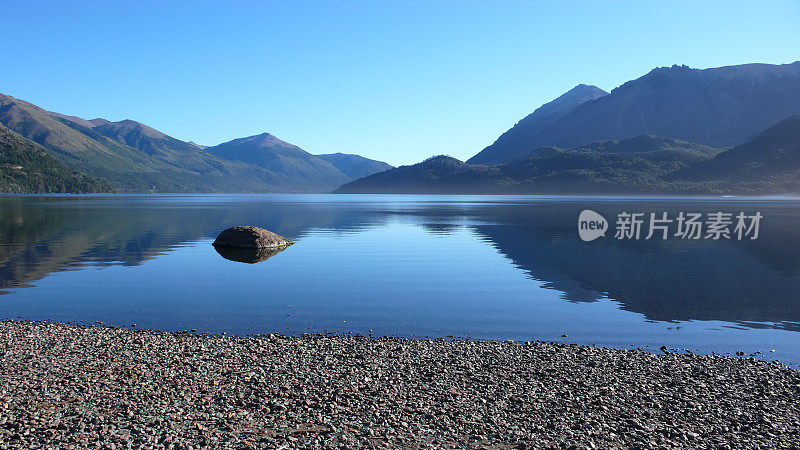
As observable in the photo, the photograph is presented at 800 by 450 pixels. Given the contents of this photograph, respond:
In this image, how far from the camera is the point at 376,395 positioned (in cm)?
1323

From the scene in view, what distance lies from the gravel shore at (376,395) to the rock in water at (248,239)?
31.4 meters

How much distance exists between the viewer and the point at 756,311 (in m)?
24.4

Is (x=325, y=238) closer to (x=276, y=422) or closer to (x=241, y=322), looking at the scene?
(x=241, y=322)

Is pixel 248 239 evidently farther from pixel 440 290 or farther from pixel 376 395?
pixel 376 395

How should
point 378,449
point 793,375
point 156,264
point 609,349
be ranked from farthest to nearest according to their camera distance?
point 156,264 < point 609,349 < point 793,375 < point 378,449

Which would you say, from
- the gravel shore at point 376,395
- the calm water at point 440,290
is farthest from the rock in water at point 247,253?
the gravel shore at point 376,395

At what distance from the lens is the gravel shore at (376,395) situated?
10.9 metres

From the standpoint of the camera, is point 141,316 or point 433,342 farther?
point 141,316

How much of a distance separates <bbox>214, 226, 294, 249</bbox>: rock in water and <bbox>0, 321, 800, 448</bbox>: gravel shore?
31429 millimetres

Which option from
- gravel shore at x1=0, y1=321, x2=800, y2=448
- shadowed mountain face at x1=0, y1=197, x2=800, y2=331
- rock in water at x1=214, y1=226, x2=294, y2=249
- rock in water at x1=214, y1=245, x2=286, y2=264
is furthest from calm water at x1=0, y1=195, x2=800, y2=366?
gravel shore at x1=0, y1=321, x2=800, y2=448

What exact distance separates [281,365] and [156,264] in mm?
27840

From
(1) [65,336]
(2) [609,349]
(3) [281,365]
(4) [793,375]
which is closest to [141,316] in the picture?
(1) [65,336]

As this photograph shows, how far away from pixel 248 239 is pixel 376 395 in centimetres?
3938

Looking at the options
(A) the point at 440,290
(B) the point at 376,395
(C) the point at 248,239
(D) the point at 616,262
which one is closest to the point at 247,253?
(C) the point at 248,239
